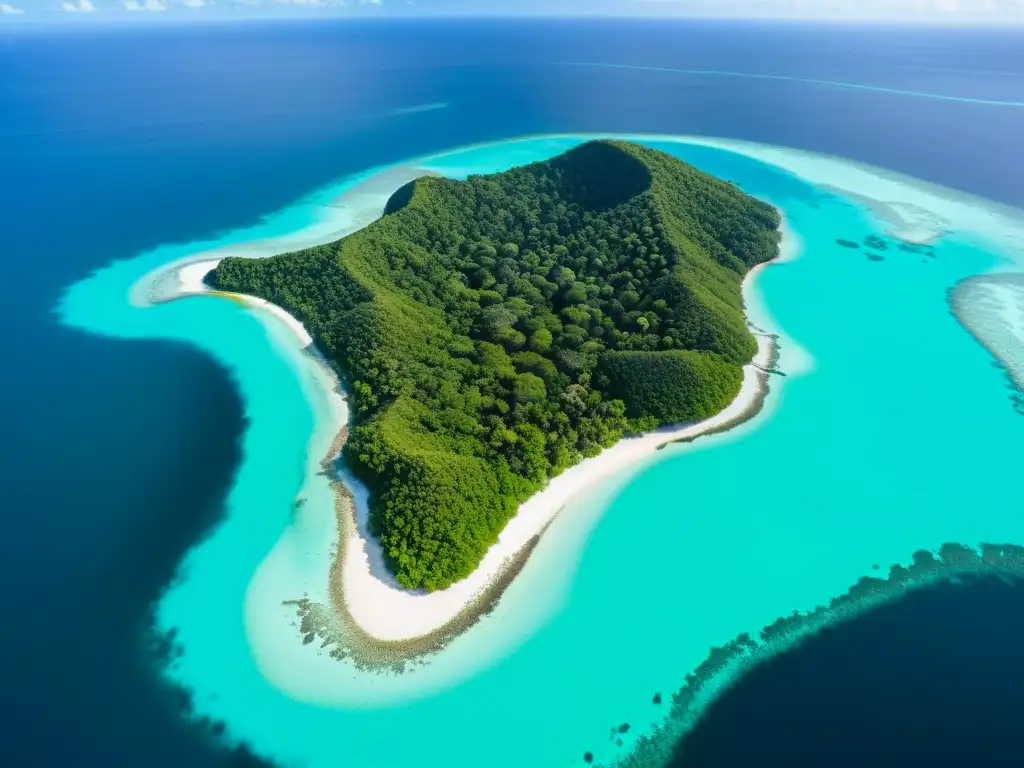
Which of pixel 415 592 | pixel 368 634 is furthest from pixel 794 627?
pixel 368 634

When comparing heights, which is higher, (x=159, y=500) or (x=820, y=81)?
(x=159, y=500)

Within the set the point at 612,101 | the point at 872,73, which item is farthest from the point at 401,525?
the point at 872,73

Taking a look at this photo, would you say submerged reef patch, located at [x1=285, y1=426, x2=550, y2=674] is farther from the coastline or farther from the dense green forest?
the dense green forest

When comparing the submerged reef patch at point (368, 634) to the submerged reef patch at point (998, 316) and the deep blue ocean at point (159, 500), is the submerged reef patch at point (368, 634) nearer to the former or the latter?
the deep blue ocean at point (159, 500)

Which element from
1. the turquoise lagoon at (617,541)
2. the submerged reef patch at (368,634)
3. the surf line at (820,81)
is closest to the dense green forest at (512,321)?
the submerged reef patch at (368,634)

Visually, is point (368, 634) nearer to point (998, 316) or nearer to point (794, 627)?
point (794, 627)
